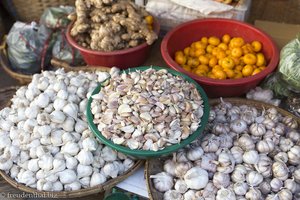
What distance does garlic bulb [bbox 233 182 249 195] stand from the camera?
126 centimetres

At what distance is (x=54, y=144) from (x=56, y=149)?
0.9 inches

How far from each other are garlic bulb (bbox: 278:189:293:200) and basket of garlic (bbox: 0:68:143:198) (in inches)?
23.1

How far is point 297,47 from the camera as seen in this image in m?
1.61

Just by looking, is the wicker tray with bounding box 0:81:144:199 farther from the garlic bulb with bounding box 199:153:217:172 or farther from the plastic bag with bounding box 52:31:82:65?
the plastic bag with bounding box 52:31:82:65

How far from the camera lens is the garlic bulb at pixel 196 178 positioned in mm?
1280

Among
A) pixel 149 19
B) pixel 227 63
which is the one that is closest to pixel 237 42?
pixel 227 63

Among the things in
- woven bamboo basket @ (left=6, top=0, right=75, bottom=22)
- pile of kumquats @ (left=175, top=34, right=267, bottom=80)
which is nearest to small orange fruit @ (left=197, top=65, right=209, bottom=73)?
pile of kumquats @ (left=175, top=34, right=267, bottom=80)

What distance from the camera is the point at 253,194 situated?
1.24 m

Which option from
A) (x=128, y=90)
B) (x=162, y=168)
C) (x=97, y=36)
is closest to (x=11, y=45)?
(x=97, y=36)

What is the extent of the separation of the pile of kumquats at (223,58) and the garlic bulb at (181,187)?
634 millimetres

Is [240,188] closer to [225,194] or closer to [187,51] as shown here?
[225,194]

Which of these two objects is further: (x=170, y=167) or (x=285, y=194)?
(x=170, y=167)

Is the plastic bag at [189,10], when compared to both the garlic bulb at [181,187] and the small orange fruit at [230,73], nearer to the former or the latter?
the small orange fruit at [230,73]

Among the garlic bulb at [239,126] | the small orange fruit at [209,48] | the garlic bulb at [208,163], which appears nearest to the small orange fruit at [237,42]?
the small orange fruit at [209,48]
